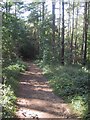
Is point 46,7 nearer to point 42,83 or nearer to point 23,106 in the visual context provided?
point 42,83

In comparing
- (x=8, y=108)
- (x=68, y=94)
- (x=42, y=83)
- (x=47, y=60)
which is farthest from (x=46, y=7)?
(x=8, y=108)

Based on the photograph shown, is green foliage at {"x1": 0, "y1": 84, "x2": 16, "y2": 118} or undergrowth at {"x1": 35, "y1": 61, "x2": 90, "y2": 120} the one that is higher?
green foliage at {"x1": 0, "y1": 84, "x2": 16, "y2": 118}

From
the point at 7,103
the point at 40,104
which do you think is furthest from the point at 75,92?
the point at 7,103

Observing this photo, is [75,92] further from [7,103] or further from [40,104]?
[7,103]

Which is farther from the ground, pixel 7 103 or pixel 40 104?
pixel 7 103

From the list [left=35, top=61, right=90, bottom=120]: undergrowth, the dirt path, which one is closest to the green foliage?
the dirt path

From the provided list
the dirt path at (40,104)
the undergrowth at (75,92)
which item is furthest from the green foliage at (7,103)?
the undergrowth at (75,92)

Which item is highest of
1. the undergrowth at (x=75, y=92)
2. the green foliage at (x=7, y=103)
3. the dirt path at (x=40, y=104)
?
the green foliage at (x=7, y=103)

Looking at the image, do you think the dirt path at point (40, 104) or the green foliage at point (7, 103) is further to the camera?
the dirt path at point (40, 104)

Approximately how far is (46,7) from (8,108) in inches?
1434

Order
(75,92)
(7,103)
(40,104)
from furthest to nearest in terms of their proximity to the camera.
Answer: (75,92)
(40,104)
(7,103)

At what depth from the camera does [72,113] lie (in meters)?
10.2

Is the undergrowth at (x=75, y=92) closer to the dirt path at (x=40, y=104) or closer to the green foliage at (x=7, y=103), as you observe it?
the dirt path at (x=40, y=104)

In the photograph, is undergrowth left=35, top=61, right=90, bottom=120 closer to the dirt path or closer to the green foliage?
the dirt path
